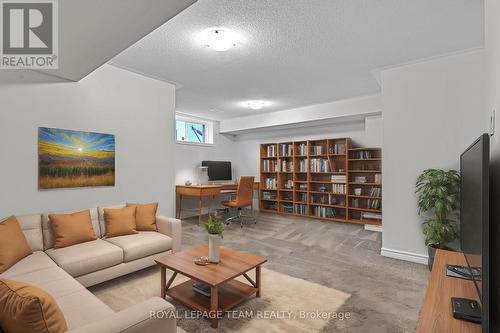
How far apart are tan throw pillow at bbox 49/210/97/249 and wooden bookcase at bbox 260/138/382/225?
15.0ft

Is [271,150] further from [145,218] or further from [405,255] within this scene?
[145,218]

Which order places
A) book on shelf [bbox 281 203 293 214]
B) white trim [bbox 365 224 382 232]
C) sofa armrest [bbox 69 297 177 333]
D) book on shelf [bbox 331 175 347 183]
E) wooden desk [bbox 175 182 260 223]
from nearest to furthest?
sofa armrest [bbox 69 297 177 333], white trim [bbox 365 224 382 232], wooden desk [bbox 175 182 260 223], book on shelf [bbox 331 175 347 183], book on shelf [bbox 281 203 293 214]

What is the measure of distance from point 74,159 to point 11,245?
1.17m

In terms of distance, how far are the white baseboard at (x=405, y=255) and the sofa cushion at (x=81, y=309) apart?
3.24m

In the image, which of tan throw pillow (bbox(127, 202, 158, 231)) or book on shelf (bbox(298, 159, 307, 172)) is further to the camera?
book on shelf (bbox(298, 159, 307, 172))

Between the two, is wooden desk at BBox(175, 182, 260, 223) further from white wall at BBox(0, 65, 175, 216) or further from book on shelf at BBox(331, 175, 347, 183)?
book on shelf at BBox(331, 175, 347, 183)

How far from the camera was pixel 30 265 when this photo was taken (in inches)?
79.7

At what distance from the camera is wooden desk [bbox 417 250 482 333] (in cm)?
100

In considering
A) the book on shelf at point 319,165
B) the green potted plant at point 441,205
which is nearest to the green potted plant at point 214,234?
the green potted plant at point 441,205

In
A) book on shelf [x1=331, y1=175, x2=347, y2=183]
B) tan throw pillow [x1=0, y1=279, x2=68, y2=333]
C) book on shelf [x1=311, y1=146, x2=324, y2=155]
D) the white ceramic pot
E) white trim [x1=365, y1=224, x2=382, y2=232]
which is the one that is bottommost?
white trim [x1=365, y1=224, x2=382, y2=232]

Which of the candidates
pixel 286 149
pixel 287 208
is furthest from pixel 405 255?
pixel 286 149

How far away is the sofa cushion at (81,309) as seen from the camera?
52.7 inches

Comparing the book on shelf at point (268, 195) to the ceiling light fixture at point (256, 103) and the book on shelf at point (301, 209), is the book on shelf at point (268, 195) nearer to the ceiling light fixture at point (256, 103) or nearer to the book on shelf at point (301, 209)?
the book on shelf at point (301, 209)

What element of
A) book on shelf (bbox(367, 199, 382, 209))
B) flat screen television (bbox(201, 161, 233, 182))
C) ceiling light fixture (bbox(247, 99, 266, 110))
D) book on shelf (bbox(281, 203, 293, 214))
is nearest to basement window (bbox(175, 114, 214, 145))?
flat screen television (bbox(201, 161, 233, 182))
